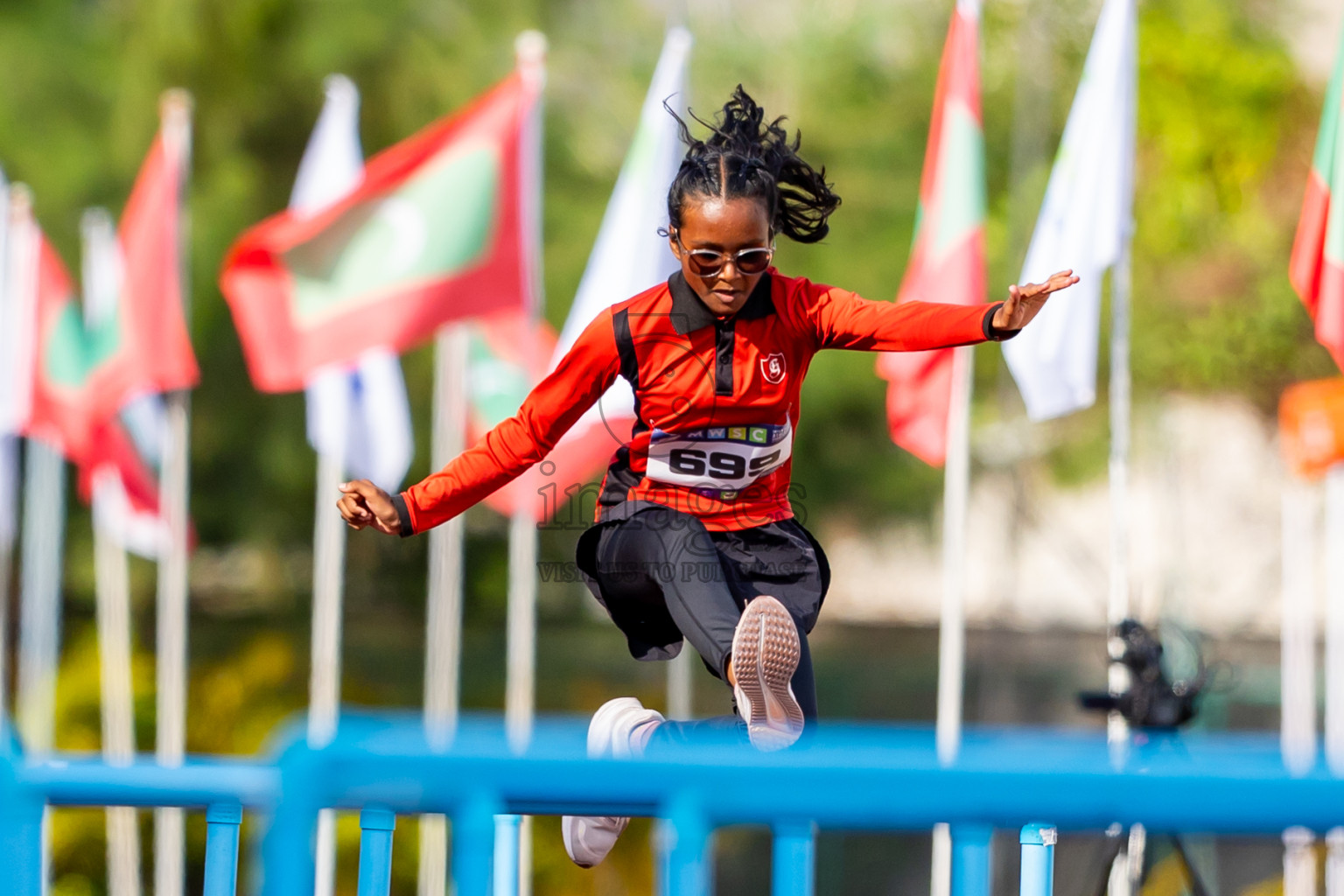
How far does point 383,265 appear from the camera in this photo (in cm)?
777

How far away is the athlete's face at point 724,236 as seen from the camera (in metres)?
3.01

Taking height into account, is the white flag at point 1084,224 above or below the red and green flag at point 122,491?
above

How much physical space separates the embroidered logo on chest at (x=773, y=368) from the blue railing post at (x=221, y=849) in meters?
1.35

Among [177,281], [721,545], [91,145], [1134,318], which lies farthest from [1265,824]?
[1134,318]

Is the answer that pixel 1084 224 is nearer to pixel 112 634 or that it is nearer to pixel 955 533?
pixel 955 533

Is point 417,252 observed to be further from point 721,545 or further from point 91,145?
point 91,145

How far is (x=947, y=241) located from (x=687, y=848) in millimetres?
6392

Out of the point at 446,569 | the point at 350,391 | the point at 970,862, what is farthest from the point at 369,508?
the point at 446,569

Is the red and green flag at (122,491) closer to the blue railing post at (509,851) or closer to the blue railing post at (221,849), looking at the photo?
the blue railing post at (509,851)

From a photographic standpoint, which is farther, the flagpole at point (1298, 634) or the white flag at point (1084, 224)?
the flagpole at point (1298, 634)

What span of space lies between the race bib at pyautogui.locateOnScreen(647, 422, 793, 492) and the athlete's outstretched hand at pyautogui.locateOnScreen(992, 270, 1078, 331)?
1.90ft

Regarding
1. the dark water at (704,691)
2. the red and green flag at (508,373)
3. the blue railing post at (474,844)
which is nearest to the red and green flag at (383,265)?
the red and green flag at (508,373)

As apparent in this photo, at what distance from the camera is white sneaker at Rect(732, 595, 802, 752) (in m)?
2.79

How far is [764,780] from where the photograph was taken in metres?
1.61
